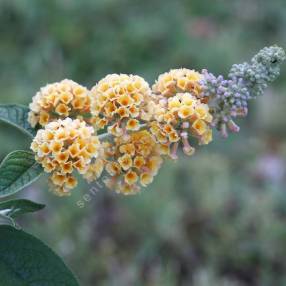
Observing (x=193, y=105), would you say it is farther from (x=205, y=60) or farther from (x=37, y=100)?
(x=205, y=60)

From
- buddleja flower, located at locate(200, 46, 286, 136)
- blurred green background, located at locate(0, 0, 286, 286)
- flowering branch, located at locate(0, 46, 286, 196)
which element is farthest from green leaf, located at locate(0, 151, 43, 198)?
blurred green background, located at locate(0, 0, 286, 286)

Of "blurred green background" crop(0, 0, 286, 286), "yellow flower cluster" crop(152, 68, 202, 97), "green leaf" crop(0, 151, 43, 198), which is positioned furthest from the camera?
"blurred green background" crop(0, 0, 286, 286)

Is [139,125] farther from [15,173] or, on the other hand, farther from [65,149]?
[15,173]

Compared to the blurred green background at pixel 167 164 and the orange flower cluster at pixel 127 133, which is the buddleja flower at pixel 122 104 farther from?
the blurred green background at pixel 167 164

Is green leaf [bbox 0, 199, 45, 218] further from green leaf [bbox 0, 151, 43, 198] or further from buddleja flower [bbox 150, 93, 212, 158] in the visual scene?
buddleja flower [bbox 150, 93, 212, 158]

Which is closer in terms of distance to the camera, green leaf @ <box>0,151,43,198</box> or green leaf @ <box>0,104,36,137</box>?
green leaf @ <box>0,151,43,198</box>

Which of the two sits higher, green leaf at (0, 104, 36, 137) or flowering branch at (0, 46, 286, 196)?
green leaf at (0, 104, 36, 137)

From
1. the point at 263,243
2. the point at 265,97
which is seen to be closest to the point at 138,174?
the point at 263,243
